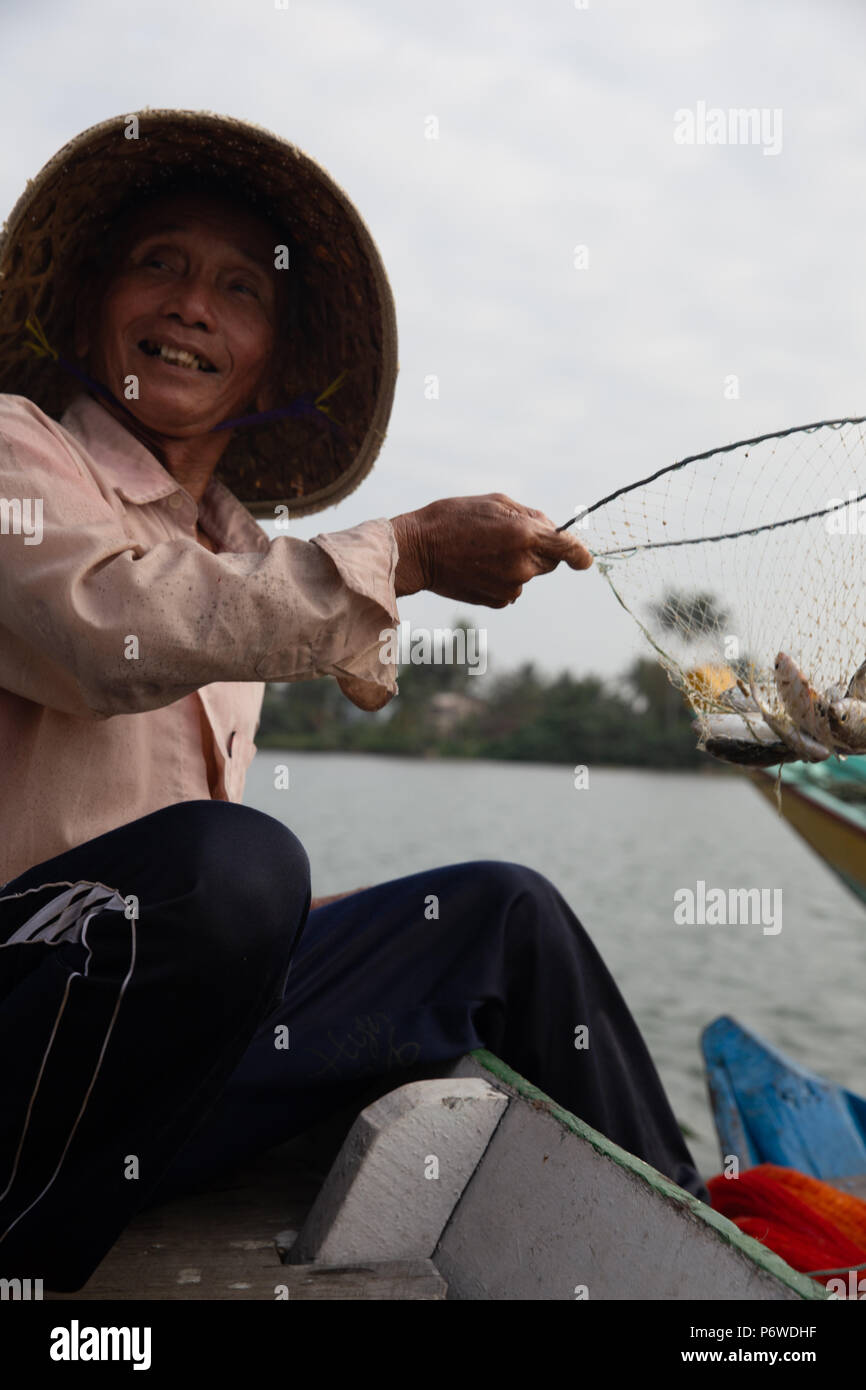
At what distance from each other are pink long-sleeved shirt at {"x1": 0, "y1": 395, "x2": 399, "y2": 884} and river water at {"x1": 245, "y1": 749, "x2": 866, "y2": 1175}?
1029 millimetres

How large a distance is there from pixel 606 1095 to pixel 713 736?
23.6 inches

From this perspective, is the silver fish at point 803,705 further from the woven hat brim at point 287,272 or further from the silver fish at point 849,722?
the woven hat brim at point 287,272

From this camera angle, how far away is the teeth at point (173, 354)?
1.80m

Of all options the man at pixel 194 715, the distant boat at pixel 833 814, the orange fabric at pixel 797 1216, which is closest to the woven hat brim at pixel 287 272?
the man at pixel 194 715

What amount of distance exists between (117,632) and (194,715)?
415 mm

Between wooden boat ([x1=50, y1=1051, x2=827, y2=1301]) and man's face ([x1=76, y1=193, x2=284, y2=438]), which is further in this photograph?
man's face ([x1=76, y1=193, x2=284, y2=438])

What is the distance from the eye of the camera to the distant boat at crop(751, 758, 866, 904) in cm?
573

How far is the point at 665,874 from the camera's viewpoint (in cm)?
1958

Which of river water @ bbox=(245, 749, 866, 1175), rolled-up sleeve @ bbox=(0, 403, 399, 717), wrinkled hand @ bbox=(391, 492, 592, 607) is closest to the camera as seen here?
rolled-up sleeve @ bbox=(0, 403, 399, 717)

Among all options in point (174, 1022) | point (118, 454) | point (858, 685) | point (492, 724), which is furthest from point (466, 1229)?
point (492, 724)

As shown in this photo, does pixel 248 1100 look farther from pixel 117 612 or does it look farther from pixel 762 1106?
pixel 762 1106

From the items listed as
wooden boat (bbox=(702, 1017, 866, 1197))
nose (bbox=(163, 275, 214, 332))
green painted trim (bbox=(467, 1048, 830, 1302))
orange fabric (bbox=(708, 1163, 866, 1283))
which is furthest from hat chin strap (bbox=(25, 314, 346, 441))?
wooden boat (bbox=(702, 1017, 866, 1197))

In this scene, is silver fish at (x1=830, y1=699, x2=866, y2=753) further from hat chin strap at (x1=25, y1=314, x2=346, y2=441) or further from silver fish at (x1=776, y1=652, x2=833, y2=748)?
hat chin strap at (x1=25, y1=314, x2=346, y2=441)
